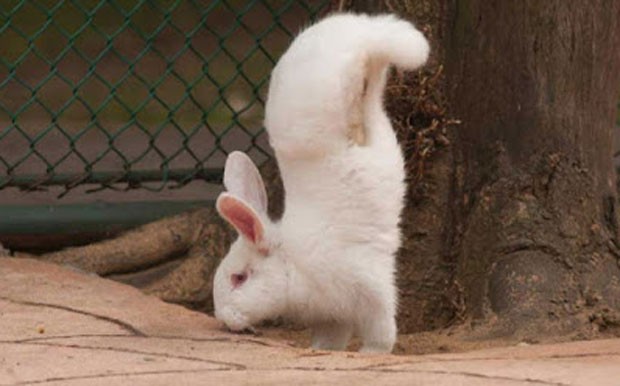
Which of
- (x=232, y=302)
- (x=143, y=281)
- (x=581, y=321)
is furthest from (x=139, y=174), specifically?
(x=581, y=321)

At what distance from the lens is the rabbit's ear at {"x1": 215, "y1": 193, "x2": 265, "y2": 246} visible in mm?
5086

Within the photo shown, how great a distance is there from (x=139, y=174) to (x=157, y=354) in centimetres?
222

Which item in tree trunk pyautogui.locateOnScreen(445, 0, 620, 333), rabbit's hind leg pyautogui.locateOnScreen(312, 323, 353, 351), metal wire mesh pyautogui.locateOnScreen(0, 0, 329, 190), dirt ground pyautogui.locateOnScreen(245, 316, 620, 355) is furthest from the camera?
metal wire mesh pyautogui.locateOnScreen(0, 0, 329, 190)

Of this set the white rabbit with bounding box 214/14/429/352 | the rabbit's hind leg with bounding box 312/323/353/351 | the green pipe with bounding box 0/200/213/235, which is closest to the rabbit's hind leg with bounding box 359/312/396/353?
the white rabbit with bounding box 214/14/429/352

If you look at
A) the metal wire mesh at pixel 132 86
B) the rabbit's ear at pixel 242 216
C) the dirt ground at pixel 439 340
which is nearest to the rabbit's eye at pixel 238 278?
the rabbit's ear at pixel 242 216

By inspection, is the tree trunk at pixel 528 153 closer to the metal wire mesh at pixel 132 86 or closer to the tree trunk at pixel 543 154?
the tree trunk at pixel 543 154

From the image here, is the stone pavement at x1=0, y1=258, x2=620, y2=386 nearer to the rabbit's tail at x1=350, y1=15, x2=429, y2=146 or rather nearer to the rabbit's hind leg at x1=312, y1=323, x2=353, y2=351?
the rabbit's hind leg at x1=312, y1=323, x2=353, y2=351

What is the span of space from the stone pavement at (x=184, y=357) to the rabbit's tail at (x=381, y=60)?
0.78 m

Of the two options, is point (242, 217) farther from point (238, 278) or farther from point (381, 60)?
point (381, 60)

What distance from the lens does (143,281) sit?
257 inches

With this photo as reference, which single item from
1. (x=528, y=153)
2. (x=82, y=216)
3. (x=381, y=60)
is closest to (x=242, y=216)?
(x=381, y=60)

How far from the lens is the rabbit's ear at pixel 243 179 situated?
5.43 meters

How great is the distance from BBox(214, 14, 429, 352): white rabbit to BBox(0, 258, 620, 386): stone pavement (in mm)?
209

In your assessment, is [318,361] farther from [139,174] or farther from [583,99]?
[139,174]
